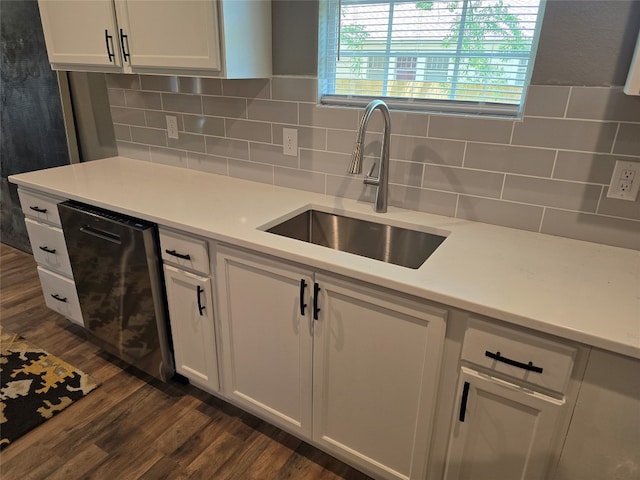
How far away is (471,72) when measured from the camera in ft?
5.16

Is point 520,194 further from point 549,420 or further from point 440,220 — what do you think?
point 549,420

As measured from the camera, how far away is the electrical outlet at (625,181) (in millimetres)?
1334

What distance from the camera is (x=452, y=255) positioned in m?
1.35

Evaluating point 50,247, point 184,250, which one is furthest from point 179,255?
point 50,247

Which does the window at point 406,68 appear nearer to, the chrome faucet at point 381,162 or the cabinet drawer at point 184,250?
the chrome faucet at point 381,162

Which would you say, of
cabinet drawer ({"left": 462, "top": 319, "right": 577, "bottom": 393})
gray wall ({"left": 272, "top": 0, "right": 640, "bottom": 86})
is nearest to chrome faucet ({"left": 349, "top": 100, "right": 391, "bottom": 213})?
gray wall ({"left": 272, "top": 0, "right": 640, "bottom": 86})

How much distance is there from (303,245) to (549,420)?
0.83m

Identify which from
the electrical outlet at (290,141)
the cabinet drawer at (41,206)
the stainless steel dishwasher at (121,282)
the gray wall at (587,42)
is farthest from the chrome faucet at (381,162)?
the cabinet drawer at (41,206)

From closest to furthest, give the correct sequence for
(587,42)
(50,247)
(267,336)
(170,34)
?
(587,42) < (267,336) < (170,34) < (50,247)

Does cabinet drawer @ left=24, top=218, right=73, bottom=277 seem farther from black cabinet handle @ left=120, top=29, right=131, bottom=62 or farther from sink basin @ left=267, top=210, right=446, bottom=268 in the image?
sink basin @ left=267, top=210, right=446, bottom=268

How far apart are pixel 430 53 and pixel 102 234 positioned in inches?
59.2

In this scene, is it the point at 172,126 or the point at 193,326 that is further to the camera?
the point at 172,126

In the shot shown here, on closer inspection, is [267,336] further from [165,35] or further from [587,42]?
[587,42]

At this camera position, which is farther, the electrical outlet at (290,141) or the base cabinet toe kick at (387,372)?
the electrical outlet at (290,141)
